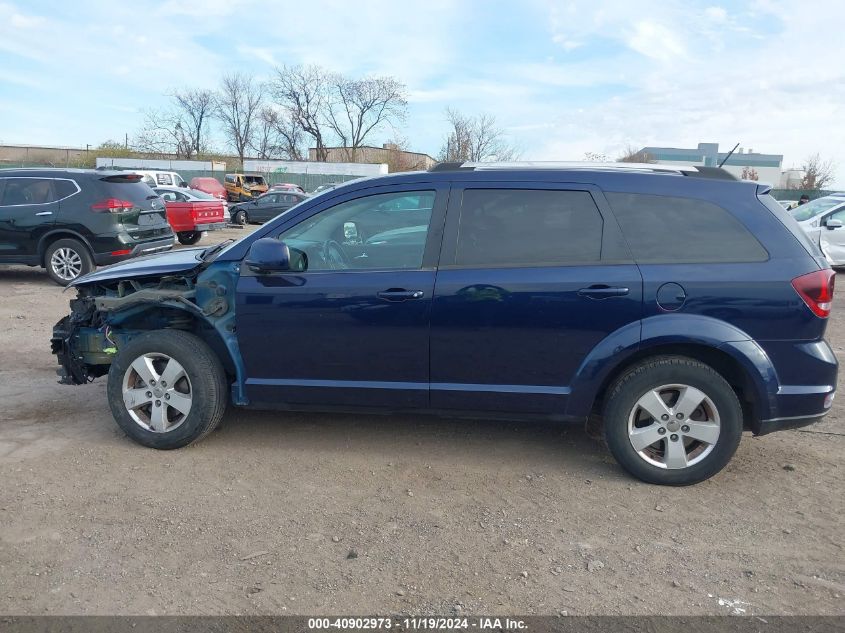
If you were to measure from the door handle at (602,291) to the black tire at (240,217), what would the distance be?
24.2 m

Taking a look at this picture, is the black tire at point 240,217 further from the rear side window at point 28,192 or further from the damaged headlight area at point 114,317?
the damaged headlight area at point 114,317

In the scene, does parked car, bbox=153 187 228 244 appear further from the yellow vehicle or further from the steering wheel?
the yellow vehicle

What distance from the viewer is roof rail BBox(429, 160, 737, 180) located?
4.12 metres

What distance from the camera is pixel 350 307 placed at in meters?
4.07

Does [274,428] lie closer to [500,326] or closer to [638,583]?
[500,326]

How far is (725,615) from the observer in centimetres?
284

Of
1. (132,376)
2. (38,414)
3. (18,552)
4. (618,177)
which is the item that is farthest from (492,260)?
(38,414)

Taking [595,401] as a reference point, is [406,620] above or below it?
below

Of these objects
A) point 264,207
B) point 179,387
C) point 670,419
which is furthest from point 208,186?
point 670,419

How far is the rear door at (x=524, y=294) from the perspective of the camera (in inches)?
153

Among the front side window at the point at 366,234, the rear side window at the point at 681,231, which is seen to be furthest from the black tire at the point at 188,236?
the rear side window at the point at 681,231

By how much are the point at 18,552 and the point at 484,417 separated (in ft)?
8.26

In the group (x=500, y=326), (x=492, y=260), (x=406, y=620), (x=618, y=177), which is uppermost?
(x=618, y=177)

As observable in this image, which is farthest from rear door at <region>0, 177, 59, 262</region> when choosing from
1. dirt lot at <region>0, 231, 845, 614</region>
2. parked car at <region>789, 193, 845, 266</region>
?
parked car at <region>789, 193, 845, 266</region>
